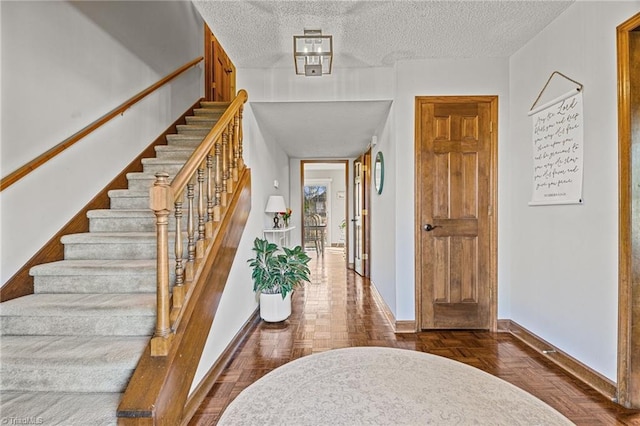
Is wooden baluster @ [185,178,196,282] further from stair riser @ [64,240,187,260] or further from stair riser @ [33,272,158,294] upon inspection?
stair riser @ [64,240,187,260]

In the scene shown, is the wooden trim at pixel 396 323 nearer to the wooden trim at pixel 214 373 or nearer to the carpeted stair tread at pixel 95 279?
the wooden trim at pixel 214 373

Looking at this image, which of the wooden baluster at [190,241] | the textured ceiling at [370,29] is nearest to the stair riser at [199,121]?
the textured ceiling at [370,29]

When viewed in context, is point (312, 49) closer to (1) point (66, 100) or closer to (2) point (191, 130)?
(1) point (66, 100)

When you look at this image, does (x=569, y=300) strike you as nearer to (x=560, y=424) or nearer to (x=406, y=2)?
(x=560, y=424)

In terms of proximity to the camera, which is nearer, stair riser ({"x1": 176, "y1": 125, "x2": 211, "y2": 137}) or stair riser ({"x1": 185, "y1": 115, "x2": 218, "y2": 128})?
stair riser ({"x1": 176, "y1": 125, "x2": 211, "y2": 137})

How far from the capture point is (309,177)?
926cm

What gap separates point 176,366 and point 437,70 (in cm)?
290

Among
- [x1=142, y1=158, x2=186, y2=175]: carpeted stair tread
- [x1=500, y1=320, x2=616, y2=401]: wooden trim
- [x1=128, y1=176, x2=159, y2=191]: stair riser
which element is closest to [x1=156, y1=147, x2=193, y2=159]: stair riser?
[x1=142, y1=158, x2=186, y2=175]: carpeted stair tread

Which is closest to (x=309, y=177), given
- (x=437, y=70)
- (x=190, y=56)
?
(x=190, y=56)

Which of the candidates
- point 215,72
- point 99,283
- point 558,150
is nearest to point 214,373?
point 99,283

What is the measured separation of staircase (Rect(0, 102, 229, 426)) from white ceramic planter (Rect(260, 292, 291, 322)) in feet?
3.66

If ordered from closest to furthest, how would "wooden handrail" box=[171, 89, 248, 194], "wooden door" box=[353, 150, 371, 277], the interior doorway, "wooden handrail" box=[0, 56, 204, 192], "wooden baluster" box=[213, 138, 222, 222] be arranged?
"wooden handrail" box=[171, 89, 248, 194] → "wooden handrail" box=[0, 56, 204, 192] → "wooden baluster" box=[213, 138, 222, 222] → "wooden door" box=[353, 150, 371, 277] → the interior doorway

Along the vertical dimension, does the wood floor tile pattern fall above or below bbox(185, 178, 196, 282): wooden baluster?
below

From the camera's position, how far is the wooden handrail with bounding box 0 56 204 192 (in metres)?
1.78
